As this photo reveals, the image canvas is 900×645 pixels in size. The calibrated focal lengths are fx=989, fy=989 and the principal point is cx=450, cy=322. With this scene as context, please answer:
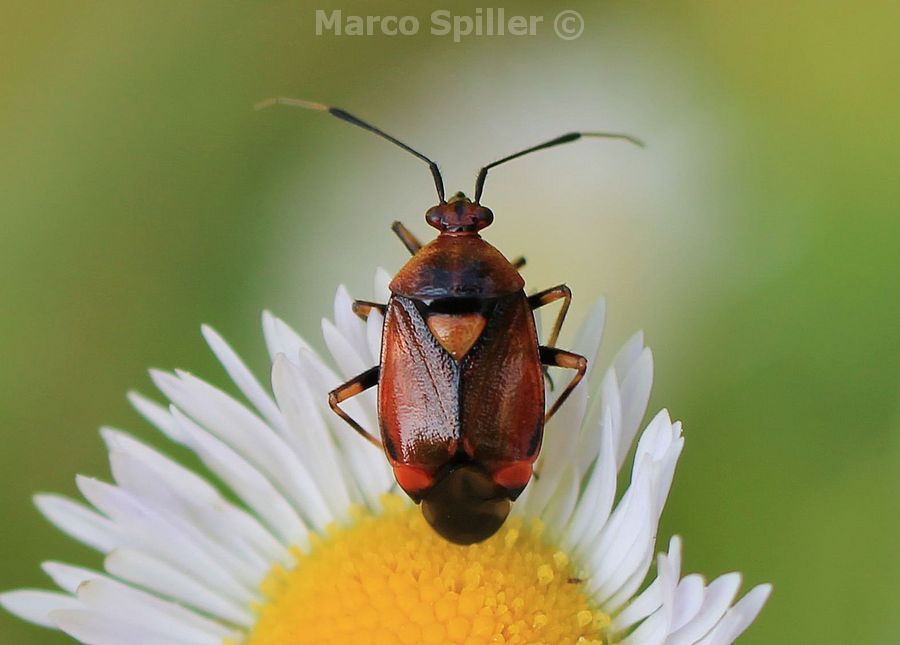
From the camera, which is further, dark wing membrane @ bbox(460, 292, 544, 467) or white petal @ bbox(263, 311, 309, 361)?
white petal @ bbox(263, 311, 309, 361)

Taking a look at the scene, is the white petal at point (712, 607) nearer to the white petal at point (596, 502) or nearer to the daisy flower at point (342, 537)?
the daisy flower at point (342, 537)

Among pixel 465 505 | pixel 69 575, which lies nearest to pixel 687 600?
pixel 465 505

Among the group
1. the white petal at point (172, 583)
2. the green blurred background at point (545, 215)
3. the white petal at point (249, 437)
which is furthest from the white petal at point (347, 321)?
the green blurred background at point (545, 215)

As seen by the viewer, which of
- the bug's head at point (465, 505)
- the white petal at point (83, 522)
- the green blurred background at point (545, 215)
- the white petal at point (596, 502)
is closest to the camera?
the bug's head at point (465, 505)

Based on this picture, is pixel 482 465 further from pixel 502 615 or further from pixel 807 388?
pixel 807 388

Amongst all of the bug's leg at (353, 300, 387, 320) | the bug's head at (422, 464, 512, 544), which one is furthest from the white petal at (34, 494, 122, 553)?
the bug's head at (422, 464, 512, 544)

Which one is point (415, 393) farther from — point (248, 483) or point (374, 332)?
point (248, 483)

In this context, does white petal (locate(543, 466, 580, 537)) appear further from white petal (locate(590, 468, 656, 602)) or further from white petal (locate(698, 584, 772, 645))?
white petal (locate(698, 584, 772, 645))
